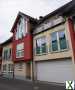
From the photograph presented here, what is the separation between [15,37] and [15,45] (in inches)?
57.4

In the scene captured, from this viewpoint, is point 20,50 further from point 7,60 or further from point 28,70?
point 7,60

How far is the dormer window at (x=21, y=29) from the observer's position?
73.4 ft

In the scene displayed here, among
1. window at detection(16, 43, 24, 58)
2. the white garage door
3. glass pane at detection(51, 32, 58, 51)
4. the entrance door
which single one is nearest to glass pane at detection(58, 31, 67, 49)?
glass pane at detection(51, 32, 58, 51)

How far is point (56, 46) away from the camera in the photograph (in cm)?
1688

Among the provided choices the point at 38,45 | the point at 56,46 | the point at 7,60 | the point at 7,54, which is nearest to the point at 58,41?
the point at 56,46

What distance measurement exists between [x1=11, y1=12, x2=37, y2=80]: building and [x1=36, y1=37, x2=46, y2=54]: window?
1.12 metres

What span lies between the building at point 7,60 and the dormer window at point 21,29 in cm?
427

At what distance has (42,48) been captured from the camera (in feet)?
62.2

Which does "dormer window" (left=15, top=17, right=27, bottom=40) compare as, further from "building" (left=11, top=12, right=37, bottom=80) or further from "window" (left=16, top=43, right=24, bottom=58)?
"window" (left=16, top=43, right=24, bottom=58)

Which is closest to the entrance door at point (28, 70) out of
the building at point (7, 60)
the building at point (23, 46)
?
the building at point (23, 46)

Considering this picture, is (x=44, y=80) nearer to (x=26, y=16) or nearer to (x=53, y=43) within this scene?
(x=53, y=43)

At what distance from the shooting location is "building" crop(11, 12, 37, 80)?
820 inches

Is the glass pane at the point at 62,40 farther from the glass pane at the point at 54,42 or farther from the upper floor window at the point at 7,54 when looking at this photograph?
the upper floor window at the point at 7,54

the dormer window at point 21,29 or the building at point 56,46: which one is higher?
the dormer window at point 21,29
